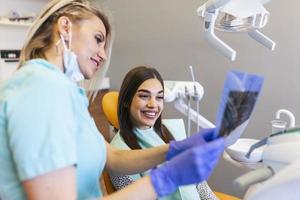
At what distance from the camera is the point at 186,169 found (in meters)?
0.68

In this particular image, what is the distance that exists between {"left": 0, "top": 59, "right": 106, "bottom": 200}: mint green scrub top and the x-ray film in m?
0.37

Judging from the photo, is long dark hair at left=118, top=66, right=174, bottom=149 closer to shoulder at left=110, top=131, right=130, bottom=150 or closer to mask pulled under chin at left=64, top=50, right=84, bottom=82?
shoulder at left=110, top=131, right=130, bottom=150

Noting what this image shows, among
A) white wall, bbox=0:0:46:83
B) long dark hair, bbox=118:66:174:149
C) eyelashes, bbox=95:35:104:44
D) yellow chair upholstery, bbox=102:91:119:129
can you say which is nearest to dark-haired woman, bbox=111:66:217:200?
long dark hair, bbox=118:66:174:149

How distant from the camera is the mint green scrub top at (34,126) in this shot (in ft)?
1.96

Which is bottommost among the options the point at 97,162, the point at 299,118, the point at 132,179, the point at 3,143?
the point at 132,179

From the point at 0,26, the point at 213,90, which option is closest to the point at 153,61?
the point at 213,90

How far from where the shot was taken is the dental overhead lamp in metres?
1.23

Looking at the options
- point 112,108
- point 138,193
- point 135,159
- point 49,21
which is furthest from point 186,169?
point 112,108

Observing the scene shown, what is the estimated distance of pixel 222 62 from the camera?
2.30 meters

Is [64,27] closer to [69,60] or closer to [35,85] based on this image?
[69,60]

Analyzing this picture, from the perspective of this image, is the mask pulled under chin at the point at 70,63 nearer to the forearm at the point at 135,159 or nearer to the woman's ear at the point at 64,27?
the woman's ear at the point at 64,27

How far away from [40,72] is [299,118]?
187 centimetres

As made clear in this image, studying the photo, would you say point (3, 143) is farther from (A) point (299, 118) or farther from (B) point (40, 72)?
(A) point (299, 118)

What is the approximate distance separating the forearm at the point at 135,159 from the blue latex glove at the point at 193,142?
5 centimetres
